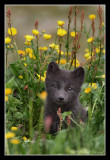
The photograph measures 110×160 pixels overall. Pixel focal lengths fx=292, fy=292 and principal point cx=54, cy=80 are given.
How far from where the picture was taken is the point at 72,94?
453 cm

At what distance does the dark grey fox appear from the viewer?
443 cm

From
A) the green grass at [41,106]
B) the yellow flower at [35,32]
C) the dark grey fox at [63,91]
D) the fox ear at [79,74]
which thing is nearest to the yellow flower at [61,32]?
the green grass at [41,106]

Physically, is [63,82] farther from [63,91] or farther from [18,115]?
[18,115]

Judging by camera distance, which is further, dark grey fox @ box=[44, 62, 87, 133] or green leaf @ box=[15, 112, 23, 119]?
green leaf @ box=[15, 112, 23, 119]

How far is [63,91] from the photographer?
4398mm

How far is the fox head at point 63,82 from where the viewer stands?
14.6 ft

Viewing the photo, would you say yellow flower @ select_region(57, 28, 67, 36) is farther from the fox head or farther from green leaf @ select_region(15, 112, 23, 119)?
green leaf @ select_region(15, 112, 23, 119)

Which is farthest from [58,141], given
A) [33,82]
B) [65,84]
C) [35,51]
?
[35,51]

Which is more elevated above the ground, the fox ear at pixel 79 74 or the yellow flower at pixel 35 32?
the yellow flower at pixel 35 32

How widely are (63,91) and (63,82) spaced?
15 centimetres

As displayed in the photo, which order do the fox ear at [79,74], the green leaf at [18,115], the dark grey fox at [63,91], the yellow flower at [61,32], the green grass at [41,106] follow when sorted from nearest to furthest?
the green grass at [41,106], the dark grey fox at [63,91], the fox ear at [79,74], the green leaf at [18,115], the yellow flower at [61,32]

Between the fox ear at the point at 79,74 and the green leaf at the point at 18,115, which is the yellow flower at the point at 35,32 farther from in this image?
the green leaf at the point at 18,115

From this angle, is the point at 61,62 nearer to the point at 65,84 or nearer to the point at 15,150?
Answer: the point at 65,84

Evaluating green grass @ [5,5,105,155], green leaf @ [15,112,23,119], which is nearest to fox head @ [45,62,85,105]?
green grass @ [5,5,105,155]
